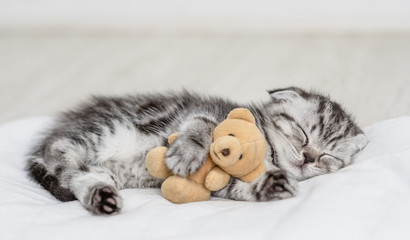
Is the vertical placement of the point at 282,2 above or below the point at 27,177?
above

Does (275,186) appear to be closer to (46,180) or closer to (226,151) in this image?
(226,151)

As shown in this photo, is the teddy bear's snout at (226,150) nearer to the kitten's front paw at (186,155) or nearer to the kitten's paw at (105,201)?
the kitten's front paw at (186,155)

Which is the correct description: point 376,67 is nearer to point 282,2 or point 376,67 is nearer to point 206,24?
point 282,2

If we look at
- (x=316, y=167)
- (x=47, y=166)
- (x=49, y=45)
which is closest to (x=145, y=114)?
(x=47, y=166)

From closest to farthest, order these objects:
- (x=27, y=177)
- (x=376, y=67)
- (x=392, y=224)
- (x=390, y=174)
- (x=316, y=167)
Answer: (x=392, y=224), (x=390, y=174), (x=316, y=167), (x=27, y=177), (x=376, y=67)

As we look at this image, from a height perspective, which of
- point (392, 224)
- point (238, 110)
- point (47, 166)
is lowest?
point (392, 224)

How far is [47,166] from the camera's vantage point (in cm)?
213

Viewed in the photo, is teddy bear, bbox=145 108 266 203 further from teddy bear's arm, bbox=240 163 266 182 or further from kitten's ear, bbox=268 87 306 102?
kitten's ear, bbox=268 87 306 102

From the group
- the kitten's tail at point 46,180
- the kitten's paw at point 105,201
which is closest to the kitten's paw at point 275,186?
the kitten's paw at point 105,201

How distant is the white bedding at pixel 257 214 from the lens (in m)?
1.50

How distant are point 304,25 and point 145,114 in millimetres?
2915

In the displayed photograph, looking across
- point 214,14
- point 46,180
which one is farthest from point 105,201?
point 214,14

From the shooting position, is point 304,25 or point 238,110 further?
point 304,25

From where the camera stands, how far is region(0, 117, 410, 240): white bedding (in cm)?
150
